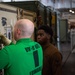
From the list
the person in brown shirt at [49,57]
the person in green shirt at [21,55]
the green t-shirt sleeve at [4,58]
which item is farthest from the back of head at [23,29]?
the person in brown shirt at [49,57]

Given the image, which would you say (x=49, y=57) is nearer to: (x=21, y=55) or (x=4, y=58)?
(x=21, y=55)

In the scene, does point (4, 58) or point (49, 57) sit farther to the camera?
point (49, 57)

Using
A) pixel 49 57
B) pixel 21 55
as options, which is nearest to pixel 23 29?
pixel 21 55

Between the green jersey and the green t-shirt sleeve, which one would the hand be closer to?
the green jersey

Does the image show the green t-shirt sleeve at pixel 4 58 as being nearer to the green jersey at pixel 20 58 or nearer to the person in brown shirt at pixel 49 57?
the green jersey at pixel 20 58

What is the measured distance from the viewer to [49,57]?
2.66 m

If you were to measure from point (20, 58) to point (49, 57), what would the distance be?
2.96ft

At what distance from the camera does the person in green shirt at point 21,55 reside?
1.72 meters

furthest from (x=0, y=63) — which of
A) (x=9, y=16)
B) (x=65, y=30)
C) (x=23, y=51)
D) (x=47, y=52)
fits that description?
(x=65, y=30)

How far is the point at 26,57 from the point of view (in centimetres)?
186

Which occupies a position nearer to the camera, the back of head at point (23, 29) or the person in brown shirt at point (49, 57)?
the back of head at point (23, 29)

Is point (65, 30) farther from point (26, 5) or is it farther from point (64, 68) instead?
point (26, 5)

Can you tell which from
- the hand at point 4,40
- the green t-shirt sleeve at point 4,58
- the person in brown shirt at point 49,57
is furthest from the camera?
the person in brown shirt at point 49,57

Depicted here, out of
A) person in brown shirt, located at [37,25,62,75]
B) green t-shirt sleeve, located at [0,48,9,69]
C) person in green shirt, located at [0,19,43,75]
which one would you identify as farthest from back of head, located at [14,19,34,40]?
person in brown shirt, located at [37,25,62,75]
